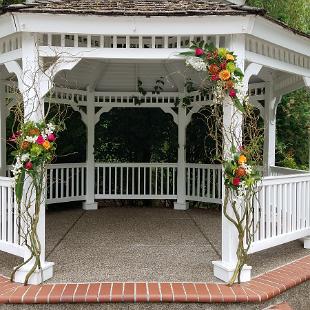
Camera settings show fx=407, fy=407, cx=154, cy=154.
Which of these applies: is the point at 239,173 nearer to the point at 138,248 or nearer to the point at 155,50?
the point at 155,50

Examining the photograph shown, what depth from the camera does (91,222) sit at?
7.52 m

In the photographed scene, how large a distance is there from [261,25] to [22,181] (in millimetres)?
3157

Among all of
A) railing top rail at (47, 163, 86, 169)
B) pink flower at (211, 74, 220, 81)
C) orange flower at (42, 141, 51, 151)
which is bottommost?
railing top rail at (47, 163, 86, 169)

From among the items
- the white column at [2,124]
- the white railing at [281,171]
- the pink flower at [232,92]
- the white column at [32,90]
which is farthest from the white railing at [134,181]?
the pink flower at [232,92]

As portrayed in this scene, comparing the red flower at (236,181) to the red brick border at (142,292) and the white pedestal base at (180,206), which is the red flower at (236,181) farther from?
the white pedestal base at (180,206)

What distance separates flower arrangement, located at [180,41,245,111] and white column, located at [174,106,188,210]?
4.27 metres

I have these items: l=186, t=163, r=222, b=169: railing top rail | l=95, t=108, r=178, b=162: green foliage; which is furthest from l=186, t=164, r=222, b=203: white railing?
l=95, t=108, r=178, b=162: green foliage

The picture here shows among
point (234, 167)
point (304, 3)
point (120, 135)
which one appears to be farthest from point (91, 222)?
point (304, 3)

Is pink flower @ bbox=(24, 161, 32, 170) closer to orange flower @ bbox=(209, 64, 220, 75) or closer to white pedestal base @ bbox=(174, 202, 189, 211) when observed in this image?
orange flower @ bbox=(209, 64, 220, 75)

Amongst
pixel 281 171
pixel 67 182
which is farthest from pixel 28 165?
pixel 281 171

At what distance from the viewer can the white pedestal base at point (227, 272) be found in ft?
14.5

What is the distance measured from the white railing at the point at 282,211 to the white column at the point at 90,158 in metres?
4.31

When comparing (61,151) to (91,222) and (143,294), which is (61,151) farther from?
(143,294)

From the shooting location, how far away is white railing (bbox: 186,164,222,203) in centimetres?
861
